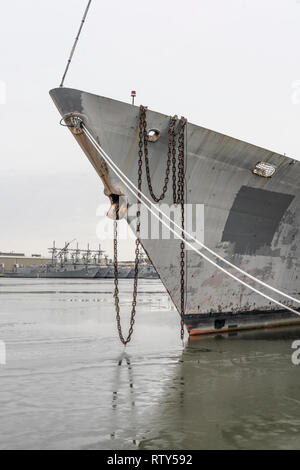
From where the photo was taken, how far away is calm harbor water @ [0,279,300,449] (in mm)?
4316

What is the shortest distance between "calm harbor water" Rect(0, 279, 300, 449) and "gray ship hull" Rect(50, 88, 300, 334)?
84cm

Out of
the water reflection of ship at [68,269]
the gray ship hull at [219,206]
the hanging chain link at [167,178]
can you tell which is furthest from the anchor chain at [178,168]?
the water reflection of ship at [68,269]

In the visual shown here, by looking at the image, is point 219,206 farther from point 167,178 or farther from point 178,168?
point 167,178

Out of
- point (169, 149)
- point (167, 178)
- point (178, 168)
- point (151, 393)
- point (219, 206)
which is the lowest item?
point (151, 393)

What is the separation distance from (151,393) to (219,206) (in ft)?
17.0

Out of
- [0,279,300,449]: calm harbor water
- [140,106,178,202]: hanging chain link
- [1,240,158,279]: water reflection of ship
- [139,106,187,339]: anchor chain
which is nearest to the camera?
[0,279,300,449]: calm harbor water

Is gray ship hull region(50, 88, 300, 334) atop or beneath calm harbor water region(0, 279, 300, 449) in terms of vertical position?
atop

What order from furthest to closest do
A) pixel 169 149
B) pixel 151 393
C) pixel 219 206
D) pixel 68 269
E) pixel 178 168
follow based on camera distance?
1. pixel 68 269
2. pixel 219 206
3. pixel 178 168
4. pixel 169 149
5. pixel 151 393

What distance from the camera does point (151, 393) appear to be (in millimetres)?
5965

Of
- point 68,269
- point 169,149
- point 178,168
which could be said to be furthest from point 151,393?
point 68,269

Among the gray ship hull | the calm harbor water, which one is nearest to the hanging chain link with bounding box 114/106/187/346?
the gray ship hull

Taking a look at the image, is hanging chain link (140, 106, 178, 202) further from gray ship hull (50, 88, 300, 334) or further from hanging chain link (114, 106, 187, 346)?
gray ship hull (50, 88, 300, 334)

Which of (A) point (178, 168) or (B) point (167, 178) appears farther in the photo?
(A) point (178, 168)

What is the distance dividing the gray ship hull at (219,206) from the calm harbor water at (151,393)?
841 mm
